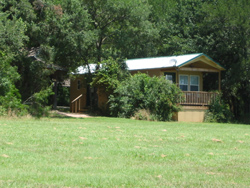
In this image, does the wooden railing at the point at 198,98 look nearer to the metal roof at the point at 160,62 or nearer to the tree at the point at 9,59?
the metal roof at the point at 160,62

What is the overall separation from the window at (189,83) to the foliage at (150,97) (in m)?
3.37

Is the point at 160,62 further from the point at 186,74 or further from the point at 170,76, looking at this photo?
the point at 186,74

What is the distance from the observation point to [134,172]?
691 centimetres

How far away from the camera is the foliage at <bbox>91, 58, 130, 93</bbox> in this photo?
26203 mm

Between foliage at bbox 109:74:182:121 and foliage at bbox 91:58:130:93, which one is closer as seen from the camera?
foliage at bbox 109:74:182:121

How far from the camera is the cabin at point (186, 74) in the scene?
85.9 feet

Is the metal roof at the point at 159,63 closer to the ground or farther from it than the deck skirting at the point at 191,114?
farther from it

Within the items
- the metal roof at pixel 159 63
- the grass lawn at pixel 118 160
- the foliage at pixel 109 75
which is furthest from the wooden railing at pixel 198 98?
the grass lawn at pixel 118 160

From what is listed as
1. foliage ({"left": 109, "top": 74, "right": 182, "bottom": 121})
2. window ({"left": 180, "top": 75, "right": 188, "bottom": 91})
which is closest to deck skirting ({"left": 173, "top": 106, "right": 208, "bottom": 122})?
foliage ({"left": 109, "top": 74, "right": 182, "bottom": 121})

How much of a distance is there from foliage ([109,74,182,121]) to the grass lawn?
39.4 feet

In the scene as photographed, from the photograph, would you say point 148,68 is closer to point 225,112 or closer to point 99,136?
point 225,112

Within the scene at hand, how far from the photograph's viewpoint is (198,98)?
27.0 meters

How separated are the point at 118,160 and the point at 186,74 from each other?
69.8 ft

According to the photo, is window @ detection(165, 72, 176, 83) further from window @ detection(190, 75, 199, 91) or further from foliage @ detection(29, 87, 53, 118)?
foliage @ detection(29, 87, 53, 118)
